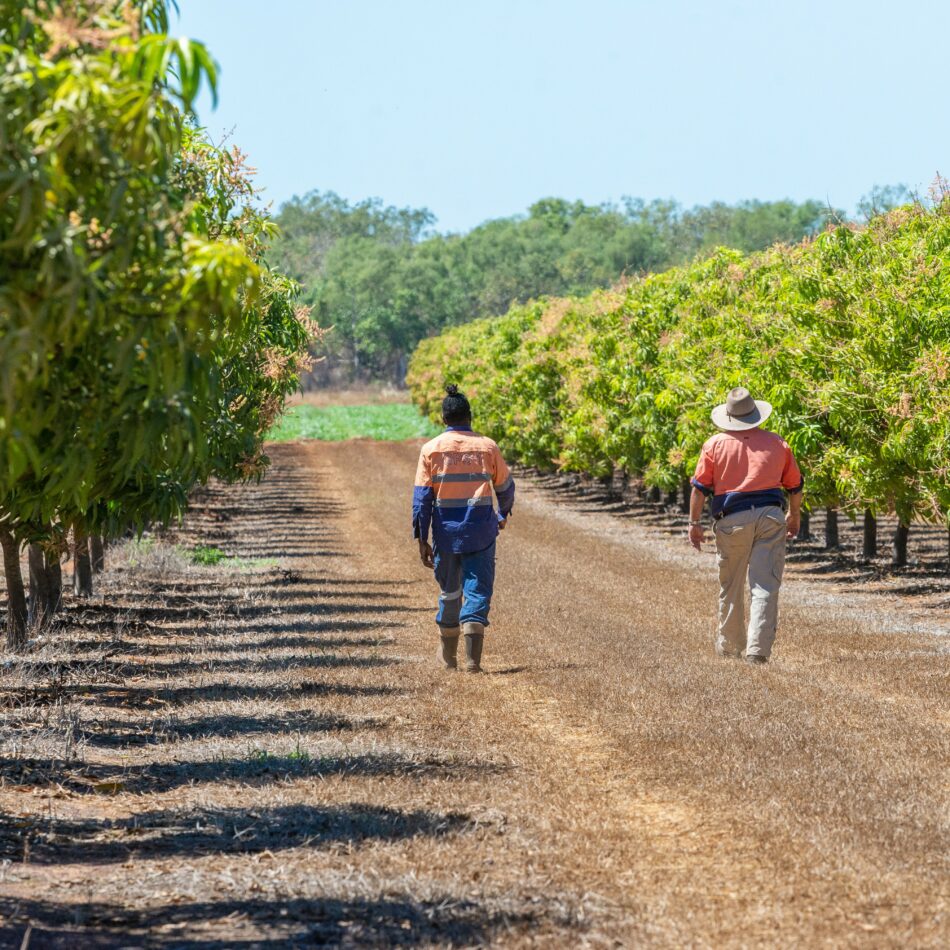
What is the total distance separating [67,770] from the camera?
27.2 ft

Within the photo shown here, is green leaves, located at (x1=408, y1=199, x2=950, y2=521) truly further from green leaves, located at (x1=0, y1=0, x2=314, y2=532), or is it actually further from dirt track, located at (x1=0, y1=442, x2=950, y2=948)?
green leaves, located at (x1=0, y1=0, x2=314, y2=532)

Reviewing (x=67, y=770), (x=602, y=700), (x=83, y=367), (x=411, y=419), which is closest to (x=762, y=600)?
(x=602, y=700)

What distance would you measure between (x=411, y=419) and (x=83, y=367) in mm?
78650

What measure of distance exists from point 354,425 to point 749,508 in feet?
222

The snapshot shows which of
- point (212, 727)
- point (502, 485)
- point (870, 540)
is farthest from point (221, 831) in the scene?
point (870, 540)

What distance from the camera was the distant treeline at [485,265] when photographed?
12356cm

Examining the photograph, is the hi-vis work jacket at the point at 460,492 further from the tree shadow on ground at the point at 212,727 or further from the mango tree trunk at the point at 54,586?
the mango tree trunk at the point at 54,586

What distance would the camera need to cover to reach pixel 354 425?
7850cm

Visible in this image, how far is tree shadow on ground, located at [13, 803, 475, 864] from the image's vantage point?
6.55m

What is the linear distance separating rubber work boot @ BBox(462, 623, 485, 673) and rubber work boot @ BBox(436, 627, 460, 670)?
0.43 ft

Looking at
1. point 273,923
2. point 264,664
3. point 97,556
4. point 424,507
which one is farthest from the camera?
point 97,556

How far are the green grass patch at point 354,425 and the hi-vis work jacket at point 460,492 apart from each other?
51311 mm

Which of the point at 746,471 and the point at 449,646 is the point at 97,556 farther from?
the point at 746,471

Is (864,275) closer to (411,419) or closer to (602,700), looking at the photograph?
(602,700)
